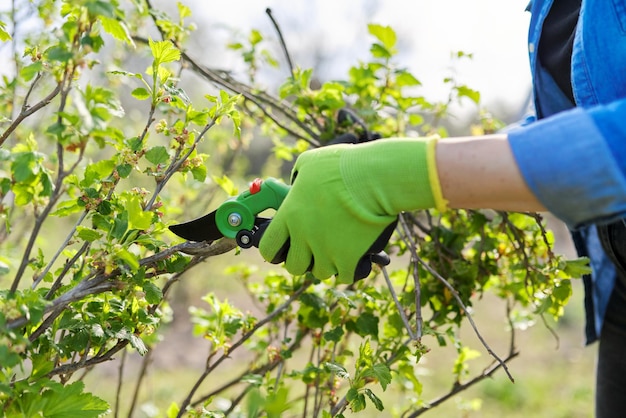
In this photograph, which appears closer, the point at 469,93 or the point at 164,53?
the point at 164,53

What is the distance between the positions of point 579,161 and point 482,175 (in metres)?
0.16

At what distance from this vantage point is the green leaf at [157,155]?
1.34 m

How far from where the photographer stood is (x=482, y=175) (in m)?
1.11

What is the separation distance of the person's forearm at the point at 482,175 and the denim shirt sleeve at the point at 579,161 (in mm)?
21

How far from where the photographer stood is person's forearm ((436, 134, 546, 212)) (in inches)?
43.4

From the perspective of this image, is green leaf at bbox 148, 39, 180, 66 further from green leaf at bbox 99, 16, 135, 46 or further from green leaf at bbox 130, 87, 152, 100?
green leaf at bbox 99, 16, 135, 46

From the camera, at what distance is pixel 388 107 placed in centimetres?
212

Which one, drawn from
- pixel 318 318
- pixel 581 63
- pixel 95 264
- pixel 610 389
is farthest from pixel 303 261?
pixel 610 389

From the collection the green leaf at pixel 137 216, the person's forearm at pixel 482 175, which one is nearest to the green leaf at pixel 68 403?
the green leaf at pixel 137 216

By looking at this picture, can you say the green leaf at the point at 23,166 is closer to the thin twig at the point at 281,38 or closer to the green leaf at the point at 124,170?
the green leaf at the point at 124,170

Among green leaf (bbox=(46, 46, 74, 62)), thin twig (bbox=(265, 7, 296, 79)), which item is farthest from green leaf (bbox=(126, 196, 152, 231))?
thin twig (bbox=(265, 7, 296, 79))

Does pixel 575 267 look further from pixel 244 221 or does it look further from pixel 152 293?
pixel 152 293

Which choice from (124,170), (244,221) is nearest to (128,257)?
(124,170)

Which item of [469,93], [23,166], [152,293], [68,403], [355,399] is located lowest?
[355,399]
